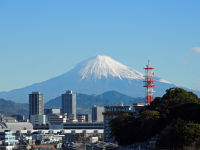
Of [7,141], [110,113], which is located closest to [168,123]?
[7,141]

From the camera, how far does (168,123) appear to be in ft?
234

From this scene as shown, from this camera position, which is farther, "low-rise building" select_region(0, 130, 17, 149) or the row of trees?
"low-rise building" select_region(0, 130, 17, 149)

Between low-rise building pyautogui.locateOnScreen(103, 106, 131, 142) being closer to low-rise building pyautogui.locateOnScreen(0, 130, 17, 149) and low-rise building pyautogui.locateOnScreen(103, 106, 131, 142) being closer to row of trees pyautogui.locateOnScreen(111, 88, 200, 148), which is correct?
low-rise building pyautogui.locateOnScreen(0, 130, 17, 149)

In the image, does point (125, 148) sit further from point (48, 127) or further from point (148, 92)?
point (48, 127)

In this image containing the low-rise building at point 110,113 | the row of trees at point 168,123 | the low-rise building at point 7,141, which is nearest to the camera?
the row of trees at point 168,123

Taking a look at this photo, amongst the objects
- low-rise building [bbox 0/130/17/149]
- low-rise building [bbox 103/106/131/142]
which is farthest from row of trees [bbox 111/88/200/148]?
low-rise building [bbox 103/106/131/142]

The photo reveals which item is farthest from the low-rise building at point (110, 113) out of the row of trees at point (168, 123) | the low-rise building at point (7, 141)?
the row of trees at point (168, 123)

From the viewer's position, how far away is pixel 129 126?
79.4 m

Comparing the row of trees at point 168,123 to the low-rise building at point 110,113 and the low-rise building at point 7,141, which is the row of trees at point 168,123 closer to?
the low-rise building at point 7,141

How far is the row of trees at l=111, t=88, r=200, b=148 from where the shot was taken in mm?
62219

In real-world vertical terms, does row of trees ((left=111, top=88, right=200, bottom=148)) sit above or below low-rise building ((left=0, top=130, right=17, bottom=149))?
above

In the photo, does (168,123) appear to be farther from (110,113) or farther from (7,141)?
(110,113)

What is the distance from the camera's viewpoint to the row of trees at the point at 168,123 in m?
62.2

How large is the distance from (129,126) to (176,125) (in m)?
16.5
